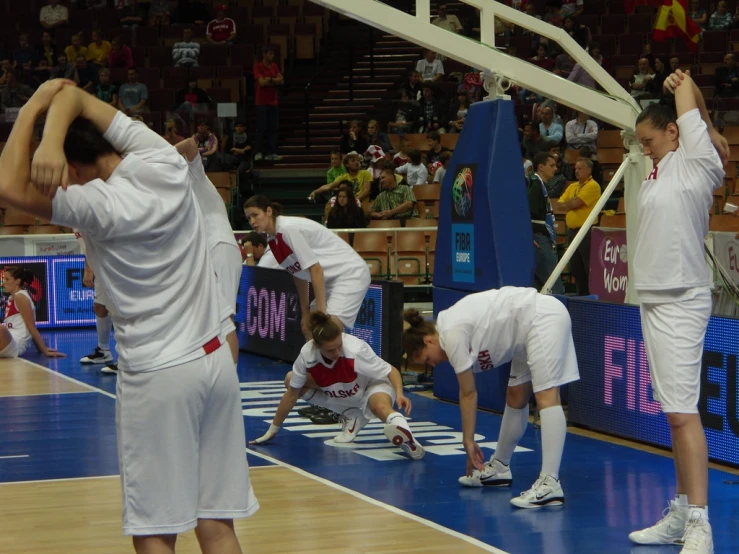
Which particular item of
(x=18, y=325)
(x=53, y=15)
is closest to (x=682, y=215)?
(x=18, y=325)

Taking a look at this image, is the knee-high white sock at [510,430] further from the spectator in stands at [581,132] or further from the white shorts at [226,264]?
the spectator in stands at [581,132]

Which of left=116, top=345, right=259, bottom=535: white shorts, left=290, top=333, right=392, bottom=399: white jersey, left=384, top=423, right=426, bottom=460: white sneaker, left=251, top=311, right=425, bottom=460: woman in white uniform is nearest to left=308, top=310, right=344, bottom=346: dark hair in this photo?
left=251, top=311, right=425, bottom=460: woman in white uniform

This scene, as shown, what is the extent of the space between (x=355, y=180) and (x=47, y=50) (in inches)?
321

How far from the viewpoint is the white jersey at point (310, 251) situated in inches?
371

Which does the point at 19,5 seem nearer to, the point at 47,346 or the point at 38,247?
the point at 38,247

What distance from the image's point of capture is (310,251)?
9.42 meters

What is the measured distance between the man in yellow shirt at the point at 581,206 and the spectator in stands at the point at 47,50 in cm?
1218

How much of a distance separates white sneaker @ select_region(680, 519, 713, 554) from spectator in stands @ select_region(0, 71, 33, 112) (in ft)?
57.5

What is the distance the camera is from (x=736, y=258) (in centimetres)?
1196

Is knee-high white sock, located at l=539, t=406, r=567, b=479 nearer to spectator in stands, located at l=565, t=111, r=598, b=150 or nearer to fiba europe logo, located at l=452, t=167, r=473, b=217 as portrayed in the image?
fiba europe logo, located at l=452, t=167, r=473, b=217

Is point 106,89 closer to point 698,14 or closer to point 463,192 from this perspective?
point 698,14

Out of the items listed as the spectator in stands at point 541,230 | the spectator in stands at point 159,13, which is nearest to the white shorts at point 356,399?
the spectator in stands at point 541,230

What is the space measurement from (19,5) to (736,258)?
681 inches

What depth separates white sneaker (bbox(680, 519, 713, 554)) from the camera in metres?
5.36
